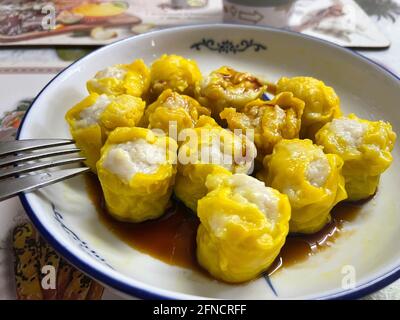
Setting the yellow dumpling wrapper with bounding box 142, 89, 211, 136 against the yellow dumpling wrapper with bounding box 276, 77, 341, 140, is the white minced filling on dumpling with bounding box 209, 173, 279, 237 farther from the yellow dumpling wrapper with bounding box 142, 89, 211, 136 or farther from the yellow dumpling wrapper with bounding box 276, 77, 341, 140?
the yellow dumpling wrapper with bounding box 276, 77, 341, 140

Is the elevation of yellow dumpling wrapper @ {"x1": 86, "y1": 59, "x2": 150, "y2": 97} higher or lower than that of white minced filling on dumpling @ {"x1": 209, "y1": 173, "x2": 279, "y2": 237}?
higher

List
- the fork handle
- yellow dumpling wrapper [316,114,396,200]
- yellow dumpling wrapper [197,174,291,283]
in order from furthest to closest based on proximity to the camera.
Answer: yellow dumpling wrapper [316,114,396,200] < the fork handle < yellow dumpling wrapper [197,174,291,283]

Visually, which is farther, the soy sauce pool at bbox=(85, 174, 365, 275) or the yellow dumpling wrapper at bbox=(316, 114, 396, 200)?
the yellow dumpling wrapper at bbox=(316, 114, 396, 200)

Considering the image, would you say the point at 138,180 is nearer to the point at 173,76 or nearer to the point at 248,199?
the point at 248,199

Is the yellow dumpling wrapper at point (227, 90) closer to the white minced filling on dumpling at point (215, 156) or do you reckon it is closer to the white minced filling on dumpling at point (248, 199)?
the white minced filling on dumpling at point (215, 156)

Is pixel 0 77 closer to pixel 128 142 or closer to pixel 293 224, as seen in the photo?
pixel 128 142

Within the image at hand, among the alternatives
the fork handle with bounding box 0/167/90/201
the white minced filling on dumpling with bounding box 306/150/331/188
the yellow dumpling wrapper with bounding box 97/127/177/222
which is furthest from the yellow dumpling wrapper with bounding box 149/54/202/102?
the white minced filling on dumpling with bounding box 306/150/331/188

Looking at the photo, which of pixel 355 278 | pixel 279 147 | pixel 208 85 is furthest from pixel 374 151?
pixel 208 85
